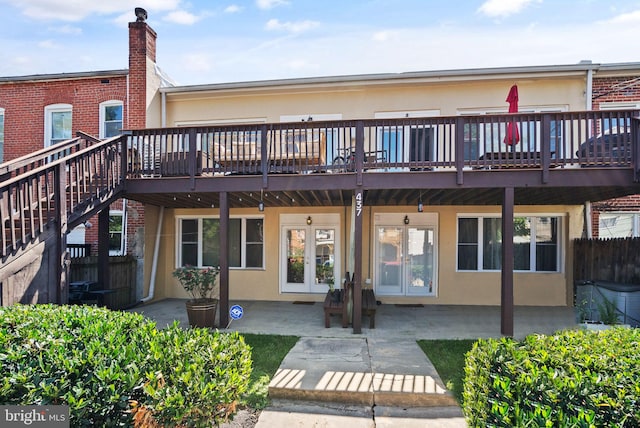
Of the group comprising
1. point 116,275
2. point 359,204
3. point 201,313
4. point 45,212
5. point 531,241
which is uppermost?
point 359,204

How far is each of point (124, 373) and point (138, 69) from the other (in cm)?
893

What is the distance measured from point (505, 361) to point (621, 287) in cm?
615

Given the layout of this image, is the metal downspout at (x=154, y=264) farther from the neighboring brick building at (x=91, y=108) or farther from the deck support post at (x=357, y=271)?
the deck support post at (x=357, y=271)

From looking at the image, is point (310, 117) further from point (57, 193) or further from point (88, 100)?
point (88, 100)

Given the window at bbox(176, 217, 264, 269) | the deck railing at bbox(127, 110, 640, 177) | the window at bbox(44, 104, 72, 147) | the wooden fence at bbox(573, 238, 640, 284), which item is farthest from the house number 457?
the window at bbox(44, 104, 72, 147)

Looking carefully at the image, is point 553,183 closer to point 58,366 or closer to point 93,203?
point 58,366

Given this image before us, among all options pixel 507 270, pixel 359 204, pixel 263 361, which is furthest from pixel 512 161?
pixel 263 361

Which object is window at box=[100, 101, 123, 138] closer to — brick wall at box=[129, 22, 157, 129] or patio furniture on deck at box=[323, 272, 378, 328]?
brick wall at box=[129, 22, 157, 129]

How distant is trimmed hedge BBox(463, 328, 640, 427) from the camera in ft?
6.45

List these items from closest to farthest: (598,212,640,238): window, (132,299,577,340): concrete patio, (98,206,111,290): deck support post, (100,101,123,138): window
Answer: (132,299,577,340): concrete patio → (98,206,111,290): deck support post → (598,212,640,238): window → (100,101,123,138): window

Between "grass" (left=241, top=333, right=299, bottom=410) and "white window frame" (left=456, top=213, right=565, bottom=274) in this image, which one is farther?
"white window frame" (left=456, top=213, right=565, bottom=274)

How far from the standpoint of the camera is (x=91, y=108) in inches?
368

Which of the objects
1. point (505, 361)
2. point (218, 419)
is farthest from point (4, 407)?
point (505, 361)

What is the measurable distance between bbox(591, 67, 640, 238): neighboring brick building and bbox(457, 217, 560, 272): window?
3.16 ft
